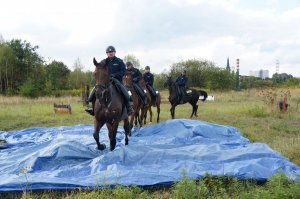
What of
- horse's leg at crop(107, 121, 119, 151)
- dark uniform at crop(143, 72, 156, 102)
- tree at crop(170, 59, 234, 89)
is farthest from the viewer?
tree at crop(170, 59, 234, 89)

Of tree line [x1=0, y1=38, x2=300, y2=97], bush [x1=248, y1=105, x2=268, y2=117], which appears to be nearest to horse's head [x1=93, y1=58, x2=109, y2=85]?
bush [x1=248, y1=105, x2=268, y2=117]

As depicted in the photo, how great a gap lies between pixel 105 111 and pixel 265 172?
Result: 367cm

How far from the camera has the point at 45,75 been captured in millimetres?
37562

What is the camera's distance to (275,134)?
1128 cm

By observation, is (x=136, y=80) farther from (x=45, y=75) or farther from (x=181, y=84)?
(x=45, y=75)

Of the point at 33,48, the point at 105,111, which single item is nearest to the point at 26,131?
the point at 105,111

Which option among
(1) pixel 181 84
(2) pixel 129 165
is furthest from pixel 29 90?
(2) pixel 129 165

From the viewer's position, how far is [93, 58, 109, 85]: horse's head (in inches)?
284

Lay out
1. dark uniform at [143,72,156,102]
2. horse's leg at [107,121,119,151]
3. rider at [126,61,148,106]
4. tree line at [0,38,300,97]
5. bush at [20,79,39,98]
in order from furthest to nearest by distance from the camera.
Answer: tree line at [0,38,300,97] → bush at [20,79,39,98] → dark uniform at [143,72,156,102] → rider at [126,61,148,106] → horse's leg at [107,121,119,151]

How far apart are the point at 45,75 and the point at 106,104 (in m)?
31.9

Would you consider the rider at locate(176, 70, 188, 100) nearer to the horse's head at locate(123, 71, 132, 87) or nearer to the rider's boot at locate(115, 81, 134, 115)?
the horse's head at locate(123, 71, 132, 87)

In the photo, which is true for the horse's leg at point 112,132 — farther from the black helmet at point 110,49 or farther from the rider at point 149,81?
the rider at point 149,81

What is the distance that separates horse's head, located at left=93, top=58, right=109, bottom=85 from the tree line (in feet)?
87.3

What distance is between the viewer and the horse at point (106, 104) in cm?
725
